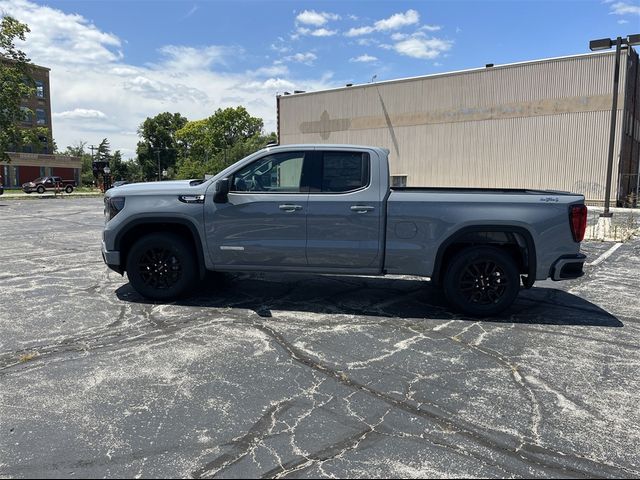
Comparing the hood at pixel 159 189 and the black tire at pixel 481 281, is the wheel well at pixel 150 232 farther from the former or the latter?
the black tire at pixel 481 281

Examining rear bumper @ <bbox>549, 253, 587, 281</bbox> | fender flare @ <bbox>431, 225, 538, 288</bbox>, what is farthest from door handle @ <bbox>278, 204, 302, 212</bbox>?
rear bumper @ <bbox>549, 253, 587, 281</bbox>

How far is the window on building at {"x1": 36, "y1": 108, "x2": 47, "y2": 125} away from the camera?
7094cm

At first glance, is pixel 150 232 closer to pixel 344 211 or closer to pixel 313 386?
pixel 344 211

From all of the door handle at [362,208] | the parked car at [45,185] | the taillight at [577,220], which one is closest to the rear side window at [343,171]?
the door handle at [362,208]

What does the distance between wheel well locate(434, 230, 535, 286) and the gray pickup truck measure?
1cm

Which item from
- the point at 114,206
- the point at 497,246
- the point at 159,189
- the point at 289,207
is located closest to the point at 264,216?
the point at 289,207

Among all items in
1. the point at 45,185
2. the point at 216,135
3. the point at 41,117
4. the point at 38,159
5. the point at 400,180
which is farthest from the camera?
the point at 216,135

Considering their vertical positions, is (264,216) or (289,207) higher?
(289,207)

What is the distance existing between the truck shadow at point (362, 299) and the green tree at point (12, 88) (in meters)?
31.3

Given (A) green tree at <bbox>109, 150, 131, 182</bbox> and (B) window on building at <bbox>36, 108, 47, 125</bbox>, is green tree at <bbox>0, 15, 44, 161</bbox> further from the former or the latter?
(A) green tree at <bbox>109, 150, 131, 182</bbox>

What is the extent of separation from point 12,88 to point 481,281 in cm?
3504

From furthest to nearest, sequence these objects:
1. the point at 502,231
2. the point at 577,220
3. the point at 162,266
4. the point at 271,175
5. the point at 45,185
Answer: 1. the point at 45,185
2. the point at 162,266
3. the point at 271,175
4. the point at 502,231
5. the point at 577,220

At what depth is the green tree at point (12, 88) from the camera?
3098 cm

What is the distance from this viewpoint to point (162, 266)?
6.22m
